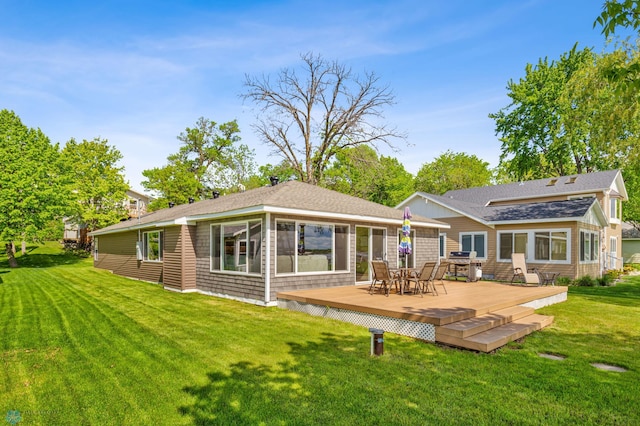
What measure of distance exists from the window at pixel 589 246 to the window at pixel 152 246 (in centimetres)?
1760

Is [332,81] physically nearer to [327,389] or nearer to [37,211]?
[37,211]

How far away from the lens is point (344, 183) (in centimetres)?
3372

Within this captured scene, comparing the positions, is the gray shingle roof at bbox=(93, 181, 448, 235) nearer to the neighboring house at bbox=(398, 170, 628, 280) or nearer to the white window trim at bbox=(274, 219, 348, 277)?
the white window trim at bbox=(274, 219, 348, 277)

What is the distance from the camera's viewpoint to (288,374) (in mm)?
4707

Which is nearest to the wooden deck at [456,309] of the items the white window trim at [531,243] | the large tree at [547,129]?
the white window trim at [531,243]

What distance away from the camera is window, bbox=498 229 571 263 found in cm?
1620

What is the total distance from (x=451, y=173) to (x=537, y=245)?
27.7 metres

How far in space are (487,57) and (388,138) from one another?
759 cm

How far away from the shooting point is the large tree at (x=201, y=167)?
33.4m

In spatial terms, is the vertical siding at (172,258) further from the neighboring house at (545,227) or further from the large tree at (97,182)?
the large tree at (97,182)

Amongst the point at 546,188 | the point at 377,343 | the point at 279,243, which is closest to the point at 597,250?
the point at 546,188

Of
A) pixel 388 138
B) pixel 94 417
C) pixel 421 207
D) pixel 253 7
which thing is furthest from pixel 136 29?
pixel 421 207

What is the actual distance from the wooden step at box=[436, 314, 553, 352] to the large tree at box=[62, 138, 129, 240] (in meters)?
29.3

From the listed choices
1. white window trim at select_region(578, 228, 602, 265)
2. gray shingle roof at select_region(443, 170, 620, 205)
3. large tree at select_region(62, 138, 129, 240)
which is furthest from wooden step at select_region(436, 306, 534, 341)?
large tree at select_region(62, 138, 129, 240)
